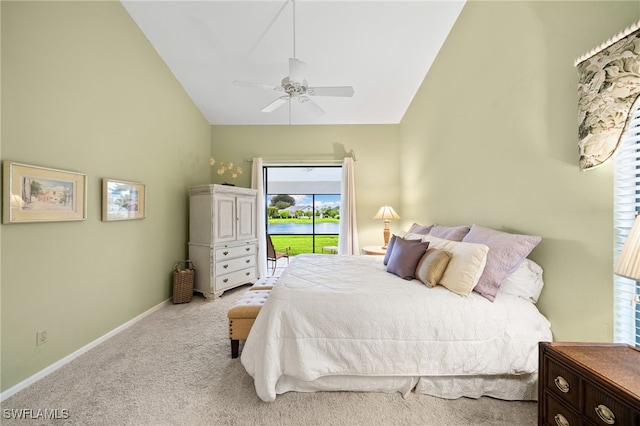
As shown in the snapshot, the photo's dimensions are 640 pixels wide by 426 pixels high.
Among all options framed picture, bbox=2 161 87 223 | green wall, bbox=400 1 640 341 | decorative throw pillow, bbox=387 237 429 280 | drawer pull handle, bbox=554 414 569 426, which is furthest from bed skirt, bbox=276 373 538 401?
framed picture, bbox=2 161 87 223

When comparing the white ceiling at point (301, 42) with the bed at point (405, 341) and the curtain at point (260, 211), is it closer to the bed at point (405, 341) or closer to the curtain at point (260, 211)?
the curtain at point (260, 211)

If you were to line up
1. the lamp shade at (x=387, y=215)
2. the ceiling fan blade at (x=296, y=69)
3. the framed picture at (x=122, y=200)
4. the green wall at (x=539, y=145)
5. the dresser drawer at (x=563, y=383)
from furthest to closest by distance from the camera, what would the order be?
the lamp shade at (x=387, y=215) → the framed picture at (x=122, y=200) → the ceiling fan blade at (x=296, y=69) → the green wall at (x=539, y=145) → the dresser drawer at (x=563, y=383)

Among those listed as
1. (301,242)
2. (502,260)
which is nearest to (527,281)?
(502,260)

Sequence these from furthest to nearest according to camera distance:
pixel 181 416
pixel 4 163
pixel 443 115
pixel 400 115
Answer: pixel 400 115
pixel 443 115
pixel 4 163
pixel 181 416

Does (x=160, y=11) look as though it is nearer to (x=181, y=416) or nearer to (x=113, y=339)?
(x=113, y=339)

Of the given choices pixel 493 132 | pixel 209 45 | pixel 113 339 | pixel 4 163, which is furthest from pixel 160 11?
pixel 493 132

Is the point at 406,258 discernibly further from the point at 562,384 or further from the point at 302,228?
the point at 302,228

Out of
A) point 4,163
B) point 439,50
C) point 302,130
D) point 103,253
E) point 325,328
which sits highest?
point 439,50

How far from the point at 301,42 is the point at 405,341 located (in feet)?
10.8

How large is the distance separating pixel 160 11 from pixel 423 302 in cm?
385

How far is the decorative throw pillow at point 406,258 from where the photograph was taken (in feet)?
6.64

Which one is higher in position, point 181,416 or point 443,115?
point 443,115

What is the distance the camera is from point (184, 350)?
2225 millimetres

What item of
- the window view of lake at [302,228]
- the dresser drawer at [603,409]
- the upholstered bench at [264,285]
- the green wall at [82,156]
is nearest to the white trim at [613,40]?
the dresser drawer at [603,409]
